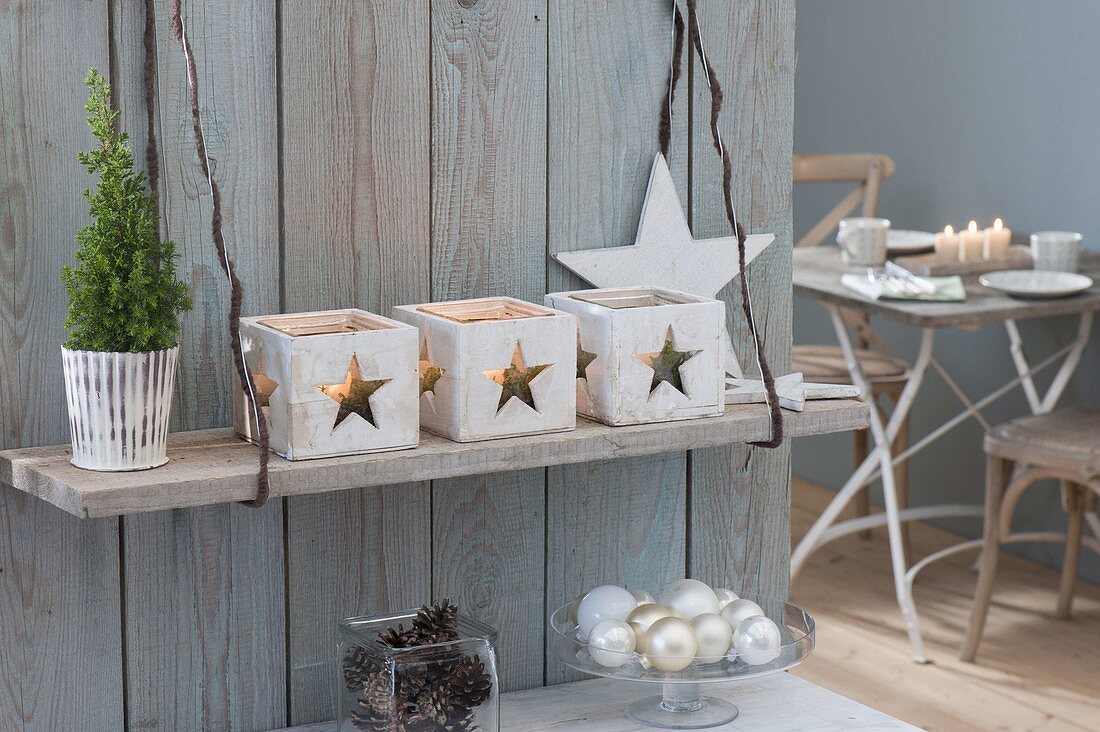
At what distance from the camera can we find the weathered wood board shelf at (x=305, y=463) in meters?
1.03

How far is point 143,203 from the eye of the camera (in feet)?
3.56

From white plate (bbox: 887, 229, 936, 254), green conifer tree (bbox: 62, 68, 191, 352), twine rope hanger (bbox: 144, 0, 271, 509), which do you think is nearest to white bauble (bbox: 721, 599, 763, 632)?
twine rope hanger (bbox: 144, 0, 271, 509)

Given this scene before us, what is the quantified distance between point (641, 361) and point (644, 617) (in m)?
0.26

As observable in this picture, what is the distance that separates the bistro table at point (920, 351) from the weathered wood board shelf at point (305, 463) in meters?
1.57

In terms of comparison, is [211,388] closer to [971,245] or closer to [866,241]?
[866,241]

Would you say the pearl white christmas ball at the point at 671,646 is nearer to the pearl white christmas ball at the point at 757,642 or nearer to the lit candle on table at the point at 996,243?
the pearl white christmas ball at the point at 757,642

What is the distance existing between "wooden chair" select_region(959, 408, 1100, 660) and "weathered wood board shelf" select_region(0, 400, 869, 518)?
5.76 ft

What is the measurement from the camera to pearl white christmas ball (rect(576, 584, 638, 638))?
1314 mm

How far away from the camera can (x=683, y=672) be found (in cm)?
128

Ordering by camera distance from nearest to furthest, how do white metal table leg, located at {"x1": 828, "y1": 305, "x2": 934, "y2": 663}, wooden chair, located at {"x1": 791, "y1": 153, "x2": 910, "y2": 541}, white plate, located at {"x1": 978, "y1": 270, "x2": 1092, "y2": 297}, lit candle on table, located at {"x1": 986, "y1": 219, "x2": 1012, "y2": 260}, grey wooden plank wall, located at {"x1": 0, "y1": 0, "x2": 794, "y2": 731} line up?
grey wooden plank wall, located at {"x1": 0, "y1": 0, "x2": 794, "y2": 731}
white plate, located at {"x1": 978, "y1": 270, "x2": 1092, "y2": 297}
white metal table leg, located at {"x1": 828, "y1": 305, "x2": 934, "y2": 663}
lit candle on table, located at {"x1": 986, "y1": 219, "x2": 1012, "y2": 260}
wooden chair, located at {"x1": 791, "y1": 153, "x2": 910, "y2": 541}

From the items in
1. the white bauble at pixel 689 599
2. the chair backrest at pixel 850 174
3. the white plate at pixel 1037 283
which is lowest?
the white bauble at pixel 689 599

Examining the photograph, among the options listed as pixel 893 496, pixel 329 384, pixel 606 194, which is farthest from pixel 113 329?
pixel 893 496

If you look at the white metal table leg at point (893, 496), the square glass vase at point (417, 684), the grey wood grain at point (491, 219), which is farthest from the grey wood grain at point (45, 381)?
the white metal table leg at point (893, 496)

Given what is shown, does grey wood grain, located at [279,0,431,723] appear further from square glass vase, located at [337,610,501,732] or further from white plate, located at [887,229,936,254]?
white plate, located at [887,229,936,254]
